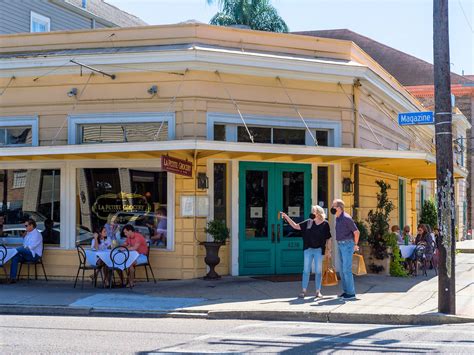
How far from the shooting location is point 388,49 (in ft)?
127

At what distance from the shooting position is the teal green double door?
46.4 ft

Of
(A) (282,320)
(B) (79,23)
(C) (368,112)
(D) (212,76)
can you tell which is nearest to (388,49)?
(B) (79,23)

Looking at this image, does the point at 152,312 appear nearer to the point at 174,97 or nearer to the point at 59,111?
the point at 174,97

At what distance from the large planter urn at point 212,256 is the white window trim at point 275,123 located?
2282 millimetres

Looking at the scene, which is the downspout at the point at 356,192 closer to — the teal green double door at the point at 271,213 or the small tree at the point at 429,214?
the teal green double door at the point at 271,213

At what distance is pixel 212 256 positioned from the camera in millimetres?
13250

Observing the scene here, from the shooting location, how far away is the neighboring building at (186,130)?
13.6 m

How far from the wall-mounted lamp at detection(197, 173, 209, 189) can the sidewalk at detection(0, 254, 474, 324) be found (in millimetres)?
2010

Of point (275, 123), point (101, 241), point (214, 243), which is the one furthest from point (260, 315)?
point (275, 123)

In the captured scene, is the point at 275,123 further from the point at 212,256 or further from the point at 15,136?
the point at 15,136

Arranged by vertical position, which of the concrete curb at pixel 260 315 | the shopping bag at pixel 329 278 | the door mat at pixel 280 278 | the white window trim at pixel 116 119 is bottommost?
the concrete curb at pixel 260 315

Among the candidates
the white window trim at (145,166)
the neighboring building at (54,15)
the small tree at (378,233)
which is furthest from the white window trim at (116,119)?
the neighboring building at (54,15)

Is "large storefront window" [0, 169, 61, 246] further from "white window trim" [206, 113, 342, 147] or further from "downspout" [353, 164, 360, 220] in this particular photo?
"downspout" [353, 164, 360, 220]

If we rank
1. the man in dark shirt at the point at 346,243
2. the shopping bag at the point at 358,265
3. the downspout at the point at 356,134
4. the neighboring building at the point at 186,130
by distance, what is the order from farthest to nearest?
the downspout at the point at 356,134
the neighboring building at the point at 186,130
the shopping bag at the point at 358,265
the man in dark shirt at the point at 346,243
